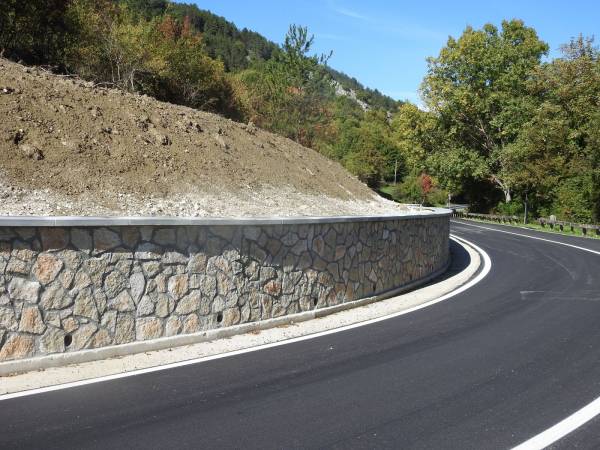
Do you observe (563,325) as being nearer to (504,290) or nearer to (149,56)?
(504,290)

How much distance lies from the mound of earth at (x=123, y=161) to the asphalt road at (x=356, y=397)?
13.7ft

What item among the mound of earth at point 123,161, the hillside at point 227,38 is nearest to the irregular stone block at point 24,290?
the mound of earth at point 123,161

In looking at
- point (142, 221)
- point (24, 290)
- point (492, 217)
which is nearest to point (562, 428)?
point (142, 221)

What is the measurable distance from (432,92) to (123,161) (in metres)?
46.2

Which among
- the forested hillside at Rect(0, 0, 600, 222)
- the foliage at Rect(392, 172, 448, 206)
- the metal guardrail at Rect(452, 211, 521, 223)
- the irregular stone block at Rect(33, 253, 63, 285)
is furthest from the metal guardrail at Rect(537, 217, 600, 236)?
the irregular stone block at Rect(33, 253, 63, 285)

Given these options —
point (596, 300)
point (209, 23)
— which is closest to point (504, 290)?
point (596, 300)

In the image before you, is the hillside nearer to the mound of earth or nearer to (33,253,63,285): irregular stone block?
the mound of earth

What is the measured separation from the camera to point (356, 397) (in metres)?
5.56

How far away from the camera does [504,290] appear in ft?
40.4

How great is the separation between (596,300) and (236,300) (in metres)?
7.59

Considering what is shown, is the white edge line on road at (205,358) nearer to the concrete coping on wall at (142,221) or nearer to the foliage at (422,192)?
the concrete coping on wall at (142,221)

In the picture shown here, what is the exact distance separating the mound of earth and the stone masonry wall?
2.54m

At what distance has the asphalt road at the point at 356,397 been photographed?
15.1 feet

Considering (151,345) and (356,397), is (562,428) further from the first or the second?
(151,345)
